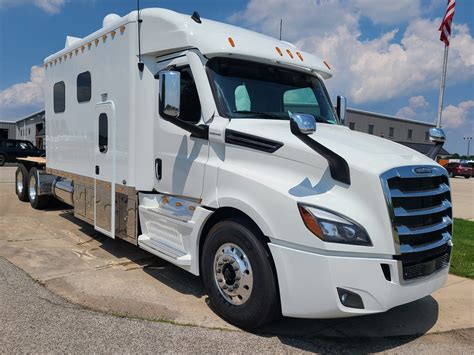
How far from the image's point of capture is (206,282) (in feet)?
14.0

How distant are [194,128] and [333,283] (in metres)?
2.11

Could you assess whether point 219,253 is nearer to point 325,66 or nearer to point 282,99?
point 282,99

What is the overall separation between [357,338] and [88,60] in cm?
529

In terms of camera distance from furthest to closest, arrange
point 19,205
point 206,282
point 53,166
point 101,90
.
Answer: point 19,205 → point 53,166 → point 101,90 → point 206,282

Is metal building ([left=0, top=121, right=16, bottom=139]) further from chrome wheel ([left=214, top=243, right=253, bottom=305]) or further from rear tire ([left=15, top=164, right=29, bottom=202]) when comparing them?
chrome wheel ([left=214, top=243, right=253, bottom=305])

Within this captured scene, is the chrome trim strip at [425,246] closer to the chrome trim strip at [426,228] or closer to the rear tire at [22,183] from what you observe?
the chrome trim strip at [426,228]

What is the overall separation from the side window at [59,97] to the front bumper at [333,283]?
5.58 metres

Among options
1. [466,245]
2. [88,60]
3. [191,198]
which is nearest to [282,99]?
[191,198]

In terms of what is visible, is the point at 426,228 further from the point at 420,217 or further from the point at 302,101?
the point at 302,101

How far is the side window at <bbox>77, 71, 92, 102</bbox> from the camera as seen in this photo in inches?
254

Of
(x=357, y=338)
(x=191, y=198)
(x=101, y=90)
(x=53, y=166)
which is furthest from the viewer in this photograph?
(x=53, y=166)

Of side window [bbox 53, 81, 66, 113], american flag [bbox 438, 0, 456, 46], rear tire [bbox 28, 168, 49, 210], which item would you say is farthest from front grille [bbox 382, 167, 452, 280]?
american flag [bbox 438, 0, 456, 46]

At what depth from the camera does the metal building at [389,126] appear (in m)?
52.3

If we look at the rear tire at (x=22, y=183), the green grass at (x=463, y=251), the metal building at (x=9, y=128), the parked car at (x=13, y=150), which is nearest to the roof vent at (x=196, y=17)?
the green grass at (x=463, y=251)
